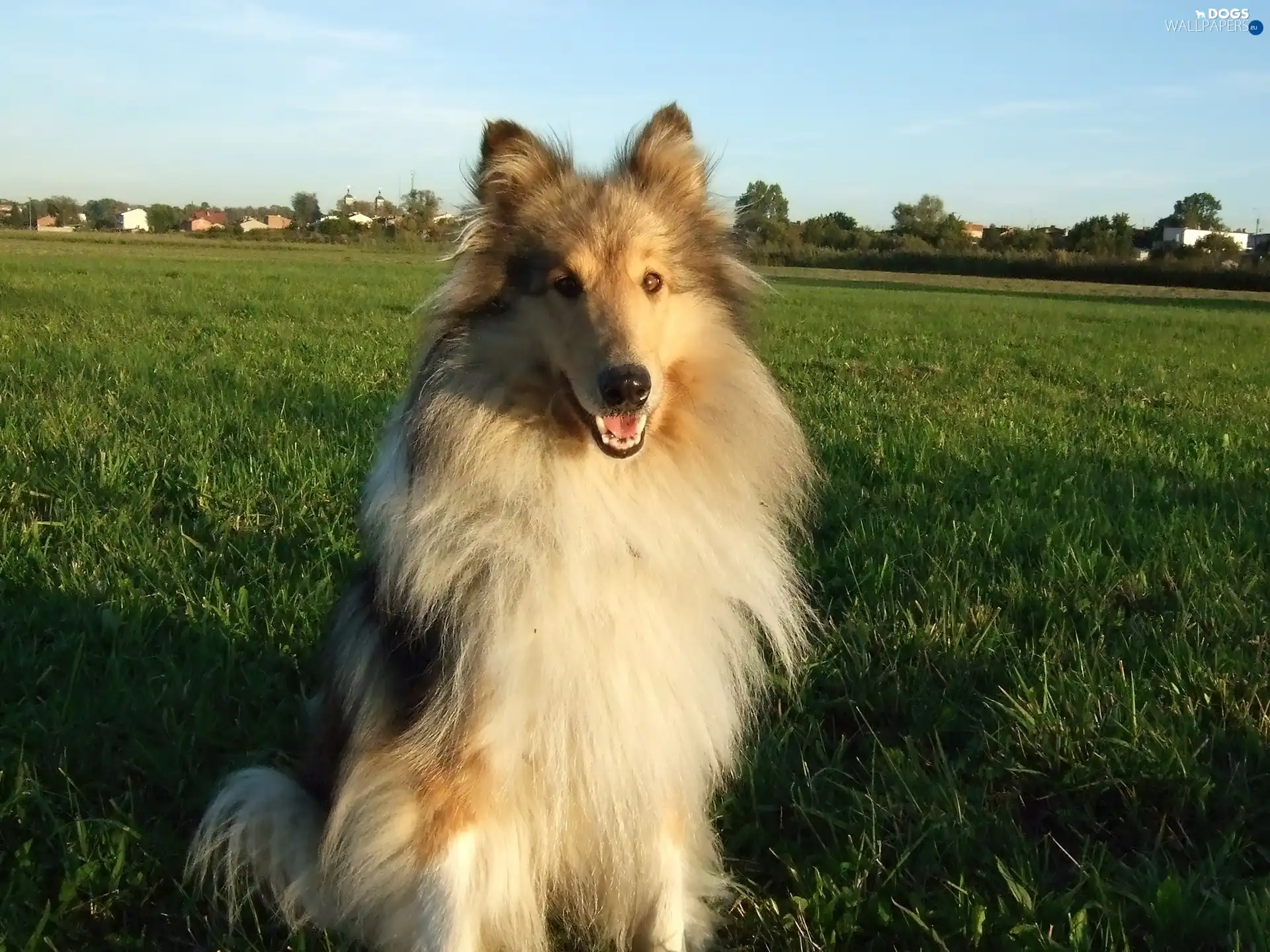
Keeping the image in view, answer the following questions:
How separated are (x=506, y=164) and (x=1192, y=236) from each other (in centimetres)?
7410

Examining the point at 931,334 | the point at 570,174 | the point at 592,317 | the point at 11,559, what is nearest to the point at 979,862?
the point at 592,317

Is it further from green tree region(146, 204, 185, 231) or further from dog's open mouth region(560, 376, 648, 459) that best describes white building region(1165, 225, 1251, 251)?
Result: green tree region(146, 204, 185, 231)

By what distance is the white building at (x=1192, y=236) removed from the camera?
55.9 metres

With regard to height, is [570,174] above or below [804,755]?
above

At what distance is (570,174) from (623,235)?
0.94 feet

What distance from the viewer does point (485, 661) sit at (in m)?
2.15

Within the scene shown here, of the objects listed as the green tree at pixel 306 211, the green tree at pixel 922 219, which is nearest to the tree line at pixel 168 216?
the green tree at pixel 306 211

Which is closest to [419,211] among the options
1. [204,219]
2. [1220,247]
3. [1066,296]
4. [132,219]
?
[1066,296]

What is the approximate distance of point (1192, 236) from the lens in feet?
214

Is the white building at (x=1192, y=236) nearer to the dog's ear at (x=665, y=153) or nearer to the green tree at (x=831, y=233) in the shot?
the green tree at (x=831, y=233)

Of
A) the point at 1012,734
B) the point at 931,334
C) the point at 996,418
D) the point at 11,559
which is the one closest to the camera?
the point at 1012,734

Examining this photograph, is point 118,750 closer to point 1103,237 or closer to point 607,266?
point 607,266

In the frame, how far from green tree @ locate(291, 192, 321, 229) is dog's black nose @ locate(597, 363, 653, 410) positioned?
68.4 meters

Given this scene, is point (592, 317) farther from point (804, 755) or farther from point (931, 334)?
point (931, 334)
